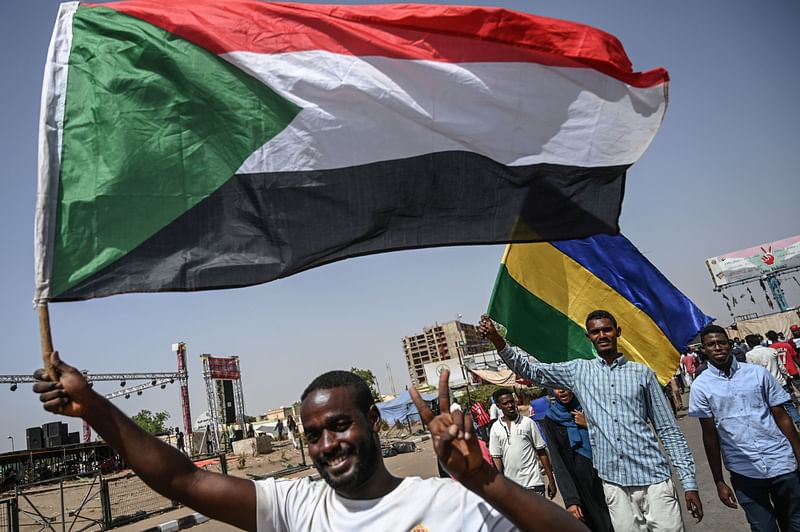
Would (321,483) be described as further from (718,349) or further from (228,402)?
(228,402)

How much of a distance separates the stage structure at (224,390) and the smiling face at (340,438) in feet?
227

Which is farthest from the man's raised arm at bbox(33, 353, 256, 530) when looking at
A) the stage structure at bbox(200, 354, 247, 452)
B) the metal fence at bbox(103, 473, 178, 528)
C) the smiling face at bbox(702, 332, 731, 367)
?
the stage structure at bbox(200, 354, 247, 452)

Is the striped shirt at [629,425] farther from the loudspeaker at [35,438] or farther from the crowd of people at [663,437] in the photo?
the loudspeaker at [35,438]

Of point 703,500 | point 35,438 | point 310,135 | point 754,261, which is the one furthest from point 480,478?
point 754,261

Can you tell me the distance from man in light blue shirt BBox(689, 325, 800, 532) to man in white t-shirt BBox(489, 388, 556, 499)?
2131 mm

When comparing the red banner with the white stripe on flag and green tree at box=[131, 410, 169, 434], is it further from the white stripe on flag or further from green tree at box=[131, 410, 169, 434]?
the white stripe on flag

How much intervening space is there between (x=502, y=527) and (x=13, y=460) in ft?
133

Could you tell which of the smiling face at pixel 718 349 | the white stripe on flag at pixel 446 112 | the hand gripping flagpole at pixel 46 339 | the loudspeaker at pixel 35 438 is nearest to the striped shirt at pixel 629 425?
the smiling face at pixel 718 349

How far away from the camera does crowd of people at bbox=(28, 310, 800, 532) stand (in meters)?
2.05

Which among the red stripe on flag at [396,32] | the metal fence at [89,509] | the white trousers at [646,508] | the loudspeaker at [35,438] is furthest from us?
the loudspeaker at [35,438]

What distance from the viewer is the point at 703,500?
7551 mm

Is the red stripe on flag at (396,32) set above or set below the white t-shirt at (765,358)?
above

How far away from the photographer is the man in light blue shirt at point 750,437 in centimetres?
441

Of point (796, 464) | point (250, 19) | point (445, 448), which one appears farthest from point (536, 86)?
point (796, 464)
